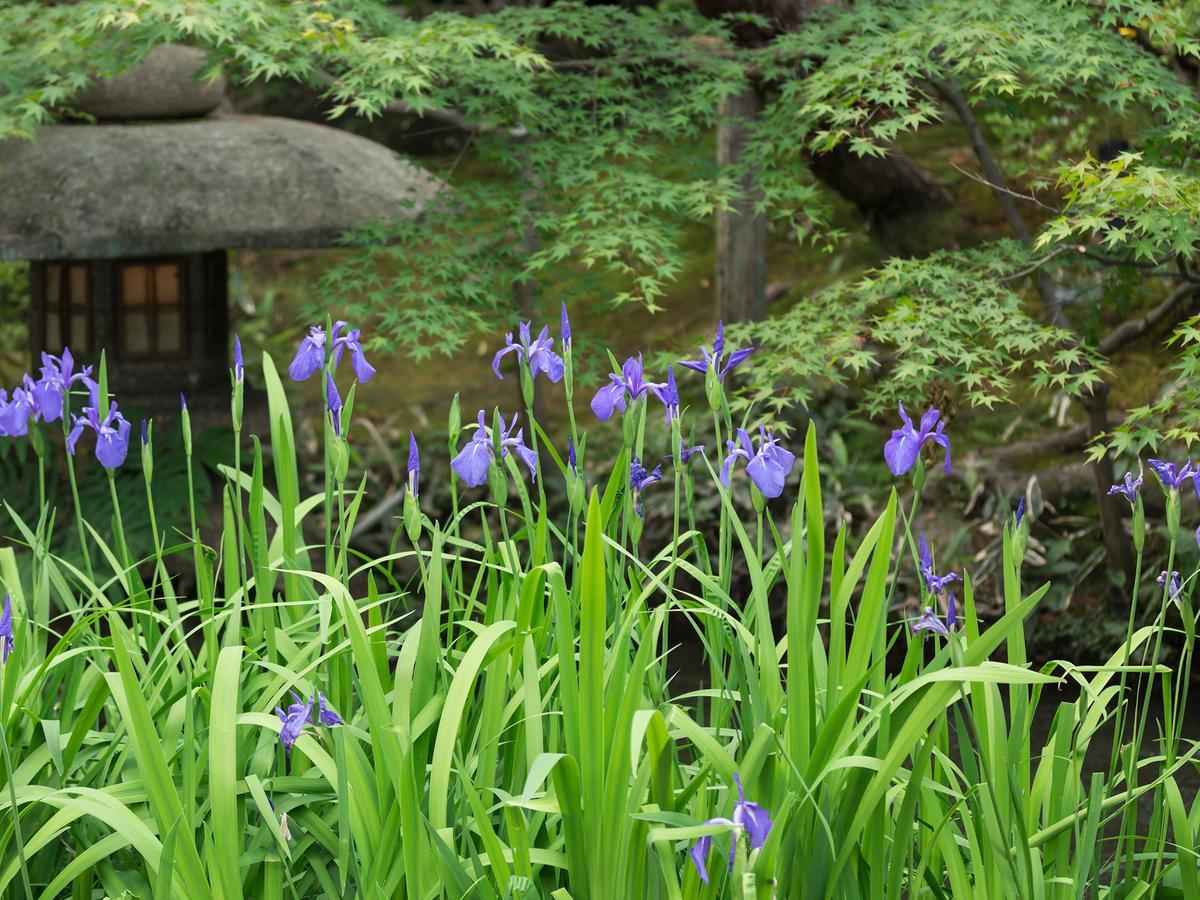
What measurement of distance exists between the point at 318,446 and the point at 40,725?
4.71m

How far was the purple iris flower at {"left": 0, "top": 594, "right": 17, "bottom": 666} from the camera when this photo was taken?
1913 mm

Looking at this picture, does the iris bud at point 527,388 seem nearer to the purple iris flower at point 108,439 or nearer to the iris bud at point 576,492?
the iris bud at point 576,492

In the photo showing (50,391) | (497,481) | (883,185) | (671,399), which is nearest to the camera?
(497,481)

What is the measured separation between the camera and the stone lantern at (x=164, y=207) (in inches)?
187

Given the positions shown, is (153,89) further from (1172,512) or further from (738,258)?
(1172,512)

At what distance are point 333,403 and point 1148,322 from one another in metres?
3.91

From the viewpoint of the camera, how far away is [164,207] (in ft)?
15.7

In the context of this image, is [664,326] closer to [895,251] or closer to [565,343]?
[895,251]

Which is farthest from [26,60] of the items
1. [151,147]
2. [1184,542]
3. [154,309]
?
[1184,542]

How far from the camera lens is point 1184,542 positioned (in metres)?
4.84

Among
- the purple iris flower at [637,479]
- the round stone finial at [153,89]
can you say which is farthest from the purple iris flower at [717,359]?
the round stone finial at [153,89]

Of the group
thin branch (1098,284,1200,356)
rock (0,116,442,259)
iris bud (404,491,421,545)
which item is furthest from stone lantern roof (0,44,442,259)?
iris bud (404,491,421,545)

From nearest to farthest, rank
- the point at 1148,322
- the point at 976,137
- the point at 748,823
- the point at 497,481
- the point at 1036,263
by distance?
the point at 748,823 → the point at 497,481 → the point at 1036,263 → the point at 976,137 → the point at 1148,322

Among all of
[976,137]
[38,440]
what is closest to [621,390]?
[38,440]
